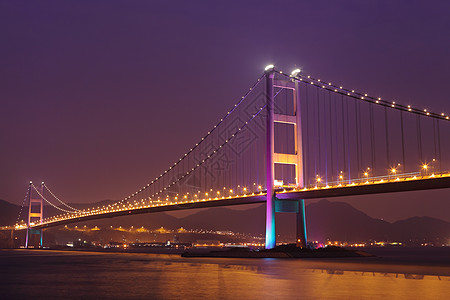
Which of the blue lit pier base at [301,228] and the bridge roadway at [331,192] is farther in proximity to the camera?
the blue lit pier base at [301,228]

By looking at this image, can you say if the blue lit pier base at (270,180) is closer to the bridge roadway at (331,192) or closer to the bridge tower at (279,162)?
the bridge tower at (279,162)

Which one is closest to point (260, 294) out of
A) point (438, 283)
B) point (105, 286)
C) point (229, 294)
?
point (229, 294)

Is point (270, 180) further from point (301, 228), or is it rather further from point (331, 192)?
point (331, 192)

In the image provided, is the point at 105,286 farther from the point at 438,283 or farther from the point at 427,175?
the point at 427,175

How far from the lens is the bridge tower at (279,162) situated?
46.0 metres

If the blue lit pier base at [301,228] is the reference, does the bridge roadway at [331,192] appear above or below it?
above

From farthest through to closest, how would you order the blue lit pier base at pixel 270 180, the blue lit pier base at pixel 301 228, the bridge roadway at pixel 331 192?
1. the blue lit pier base at pixel 301 228
2. the blue lit pier base at pixel 270 180
3. the bridge roadway at pixel 331 192

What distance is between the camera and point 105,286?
19609mm

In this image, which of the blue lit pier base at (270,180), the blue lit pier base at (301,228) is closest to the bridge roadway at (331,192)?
the blue lit pier base at (270,180)

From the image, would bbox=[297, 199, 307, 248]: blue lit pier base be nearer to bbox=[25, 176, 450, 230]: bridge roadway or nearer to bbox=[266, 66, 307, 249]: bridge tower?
bbox=[266, 66, 307, 249]: bridge tower

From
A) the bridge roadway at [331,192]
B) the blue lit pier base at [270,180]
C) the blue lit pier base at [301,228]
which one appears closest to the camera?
Result: the bridge roadway at [331,192]

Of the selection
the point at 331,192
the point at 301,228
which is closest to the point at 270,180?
the point at 301,228

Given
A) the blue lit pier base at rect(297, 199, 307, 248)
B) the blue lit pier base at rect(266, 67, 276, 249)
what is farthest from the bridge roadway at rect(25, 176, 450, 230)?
the blue lit pier base at rect(297, 199, 307, 248)

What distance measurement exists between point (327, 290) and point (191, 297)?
177 inches
